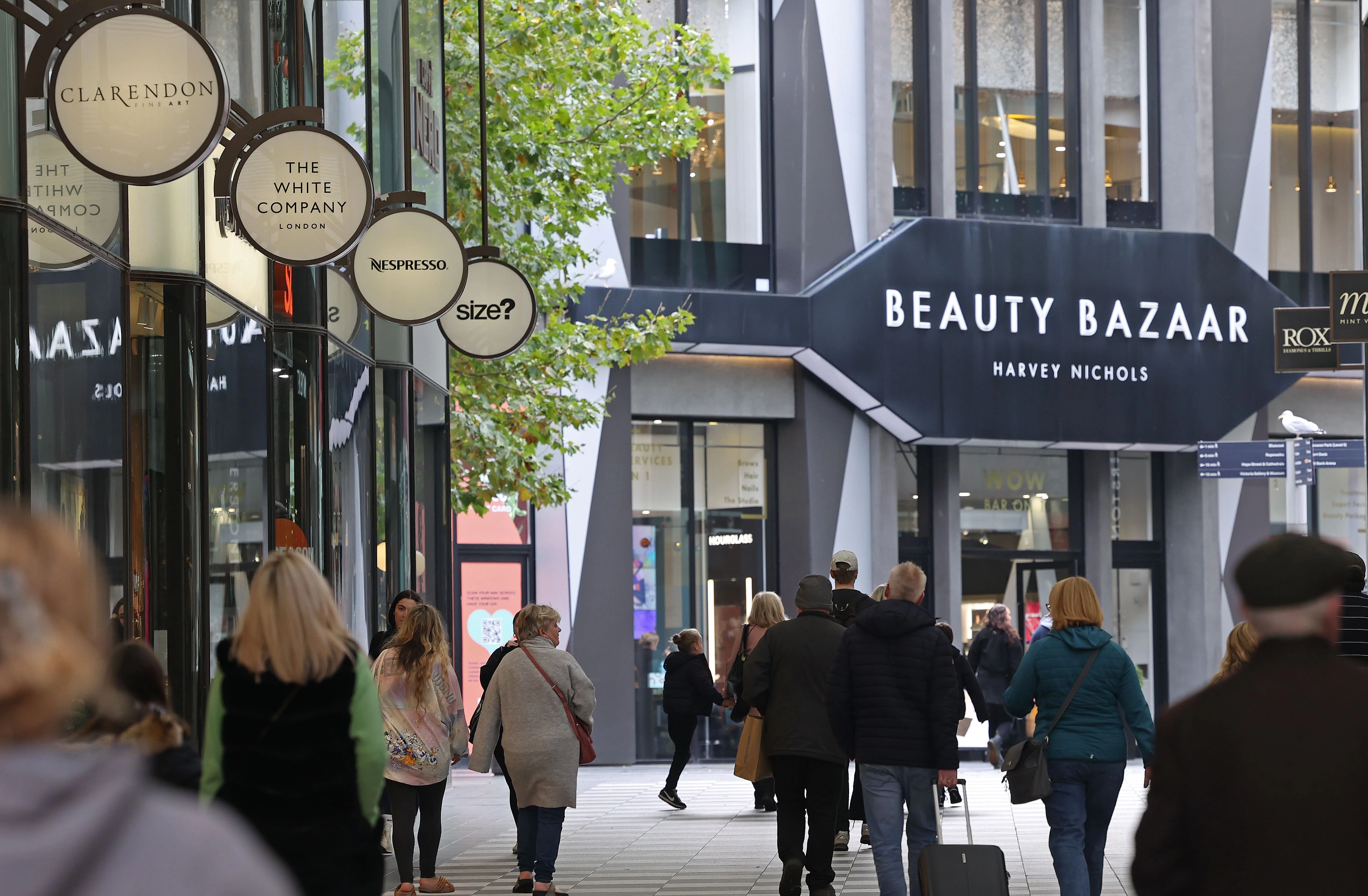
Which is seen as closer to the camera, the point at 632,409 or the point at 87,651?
the point at 87,651

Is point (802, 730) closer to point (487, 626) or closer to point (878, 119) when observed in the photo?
point (487, 626)

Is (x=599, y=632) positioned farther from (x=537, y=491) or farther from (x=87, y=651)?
(x=87, y=651)

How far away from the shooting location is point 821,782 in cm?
919

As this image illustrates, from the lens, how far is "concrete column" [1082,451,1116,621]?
74.9ft

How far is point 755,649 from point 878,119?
43.0ft

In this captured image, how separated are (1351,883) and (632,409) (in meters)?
17.9

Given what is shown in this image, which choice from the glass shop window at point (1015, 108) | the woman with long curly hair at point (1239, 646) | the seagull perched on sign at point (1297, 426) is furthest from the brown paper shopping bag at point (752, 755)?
the glass shop window at point (1015, 108)

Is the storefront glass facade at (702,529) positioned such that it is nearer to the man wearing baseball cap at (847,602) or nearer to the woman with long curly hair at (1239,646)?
the man wearing baseball cap at (847,602)

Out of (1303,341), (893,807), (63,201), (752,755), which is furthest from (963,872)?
(1303,341)

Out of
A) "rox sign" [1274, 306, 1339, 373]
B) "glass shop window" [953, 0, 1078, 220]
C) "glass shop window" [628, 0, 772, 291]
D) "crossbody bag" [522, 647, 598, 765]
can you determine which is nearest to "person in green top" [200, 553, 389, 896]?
"crossbody bag" [522, 647, 598, 765]

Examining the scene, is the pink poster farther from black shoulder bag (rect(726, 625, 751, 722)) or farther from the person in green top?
the person in green top

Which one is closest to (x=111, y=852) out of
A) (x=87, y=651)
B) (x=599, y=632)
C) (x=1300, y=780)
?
(x=87, y=651)

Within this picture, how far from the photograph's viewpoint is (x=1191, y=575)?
2295 centimetres

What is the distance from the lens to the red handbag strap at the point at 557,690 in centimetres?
946
